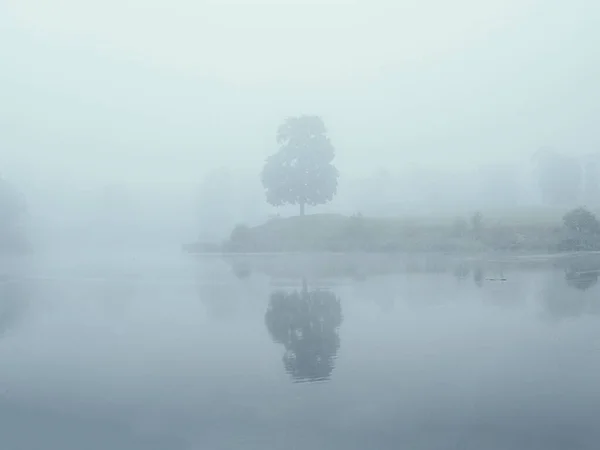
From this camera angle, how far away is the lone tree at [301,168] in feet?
224

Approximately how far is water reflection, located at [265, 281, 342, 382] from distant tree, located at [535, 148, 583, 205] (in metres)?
72.2

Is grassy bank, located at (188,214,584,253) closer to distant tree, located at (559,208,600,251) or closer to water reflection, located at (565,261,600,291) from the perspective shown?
distant tree, located at (559,208,600,251)

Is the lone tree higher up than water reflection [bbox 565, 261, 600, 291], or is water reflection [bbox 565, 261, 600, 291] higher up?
the lone tree

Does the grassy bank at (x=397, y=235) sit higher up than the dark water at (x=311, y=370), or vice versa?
the grassy bank at (x=397, y=235)

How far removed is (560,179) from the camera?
91.6m

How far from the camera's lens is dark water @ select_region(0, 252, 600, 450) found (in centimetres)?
1105

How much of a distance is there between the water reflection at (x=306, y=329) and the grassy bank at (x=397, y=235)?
28.7 meters

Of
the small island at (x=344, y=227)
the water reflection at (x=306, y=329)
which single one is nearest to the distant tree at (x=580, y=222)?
the small island at (x=344, y=227)

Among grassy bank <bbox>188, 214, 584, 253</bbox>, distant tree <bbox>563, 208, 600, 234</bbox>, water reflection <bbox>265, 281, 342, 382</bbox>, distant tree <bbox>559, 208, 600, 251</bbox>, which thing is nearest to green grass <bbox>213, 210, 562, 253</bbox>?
grassy bank <bbox>188, 214, 584, 253</bbox>

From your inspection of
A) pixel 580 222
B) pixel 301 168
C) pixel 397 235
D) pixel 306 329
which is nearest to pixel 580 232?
pixel 580 222

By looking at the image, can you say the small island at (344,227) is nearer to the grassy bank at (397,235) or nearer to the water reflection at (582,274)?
the grassy bank at (397,235)

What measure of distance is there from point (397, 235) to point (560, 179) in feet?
141

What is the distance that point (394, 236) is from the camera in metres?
60.3

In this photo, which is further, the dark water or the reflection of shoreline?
the reflection of shoreline
